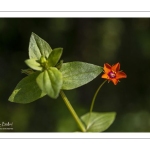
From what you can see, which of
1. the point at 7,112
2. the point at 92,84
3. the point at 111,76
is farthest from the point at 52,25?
the point at 111,76

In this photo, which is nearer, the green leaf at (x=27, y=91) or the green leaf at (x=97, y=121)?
the green leaf at (x=27, y=91)

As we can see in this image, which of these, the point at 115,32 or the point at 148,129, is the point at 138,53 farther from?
the point at 148,129

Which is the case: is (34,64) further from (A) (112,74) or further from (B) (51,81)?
(A) (112,74)

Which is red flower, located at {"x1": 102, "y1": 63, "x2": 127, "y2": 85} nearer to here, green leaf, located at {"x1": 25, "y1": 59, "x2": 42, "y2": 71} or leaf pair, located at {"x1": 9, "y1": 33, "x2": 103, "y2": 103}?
leaf pair, located at {"x1": 9, "y1": 33, "x2": 103, "y2": 103}

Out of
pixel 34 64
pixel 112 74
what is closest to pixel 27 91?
pixel 34 64

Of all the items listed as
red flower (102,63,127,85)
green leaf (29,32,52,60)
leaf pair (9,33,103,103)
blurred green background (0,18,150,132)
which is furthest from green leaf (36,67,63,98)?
blurred green background (0,18,150,132)

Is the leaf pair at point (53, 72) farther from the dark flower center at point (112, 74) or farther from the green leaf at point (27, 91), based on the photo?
the dark flower center at point (112, 74)

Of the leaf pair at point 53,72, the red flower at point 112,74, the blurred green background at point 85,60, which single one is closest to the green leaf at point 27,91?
the leaf pair at point 53,72
